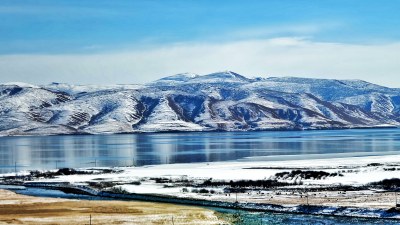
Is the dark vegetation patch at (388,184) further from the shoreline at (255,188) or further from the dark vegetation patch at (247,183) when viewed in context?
the dark vegetation patch at (247,183)

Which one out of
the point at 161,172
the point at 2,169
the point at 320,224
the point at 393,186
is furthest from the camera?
the point at 2,169

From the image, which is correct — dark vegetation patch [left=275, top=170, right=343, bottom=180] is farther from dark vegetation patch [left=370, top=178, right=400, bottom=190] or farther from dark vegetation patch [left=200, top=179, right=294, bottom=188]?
dark vegetation patch [left=370, top=178, right=400, bottom=190]

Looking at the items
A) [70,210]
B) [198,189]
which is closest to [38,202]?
[70,210]

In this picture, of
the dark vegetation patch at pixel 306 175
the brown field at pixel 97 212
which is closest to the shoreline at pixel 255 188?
the dark vegetation patch at pixel 306 175

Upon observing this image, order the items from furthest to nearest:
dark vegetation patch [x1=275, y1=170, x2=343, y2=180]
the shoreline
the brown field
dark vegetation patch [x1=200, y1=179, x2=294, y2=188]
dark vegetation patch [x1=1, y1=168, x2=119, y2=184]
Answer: dark vegetation patch [x1=1, y1=168, x2=119, y2=184]
dark vegetation patch [x1=275, y1=170, x2=343, y2=180]
dark vegetation patch [x1=200, y1=179, x2=294, y2=188]
the shoreline
the brown field

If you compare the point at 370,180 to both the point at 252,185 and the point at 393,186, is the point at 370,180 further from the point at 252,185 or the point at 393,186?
the point at 252,185

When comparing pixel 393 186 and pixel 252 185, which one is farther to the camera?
pixel 252 185

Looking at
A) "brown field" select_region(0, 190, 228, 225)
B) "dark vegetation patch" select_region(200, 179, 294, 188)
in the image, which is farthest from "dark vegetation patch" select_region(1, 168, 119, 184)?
"brown field" select_region(0, 190, 228, 225)

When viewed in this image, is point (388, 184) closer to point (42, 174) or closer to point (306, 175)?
point (306, 175)
